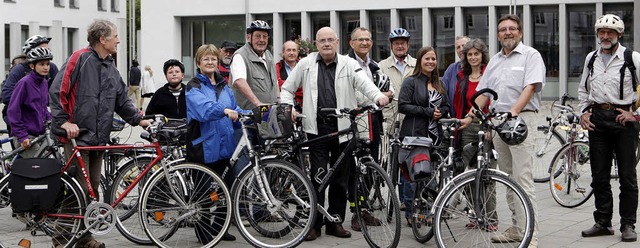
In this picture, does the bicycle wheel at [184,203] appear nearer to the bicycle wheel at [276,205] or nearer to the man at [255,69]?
the bicycle wheel at [276,205]

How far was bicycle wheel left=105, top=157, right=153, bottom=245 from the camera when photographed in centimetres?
809

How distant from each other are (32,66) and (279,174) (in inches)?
123

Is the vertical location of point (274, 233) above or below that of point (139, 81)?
below

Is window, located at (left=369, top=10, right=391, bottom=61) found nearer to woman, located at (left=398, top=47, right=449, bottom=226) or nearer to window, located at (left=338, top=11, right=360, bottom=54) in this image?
window, located at (left=338, top=11, right=360, bottom=54)

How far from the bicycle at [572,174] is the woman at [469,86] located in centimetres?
207

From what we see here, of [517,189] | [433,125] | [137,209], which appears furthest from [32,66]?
[517,189]

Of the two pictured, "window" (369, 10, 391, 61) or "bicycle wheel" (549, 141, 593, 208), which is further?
"window" (369, 10, 391, 61)

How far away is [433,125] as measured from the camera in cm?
925

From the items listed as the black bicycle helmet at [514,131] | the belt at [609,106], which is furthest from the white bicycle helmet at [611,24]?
the black bicycle helmet at [514,131]

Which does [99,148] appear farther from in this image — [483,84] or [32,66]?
[483,84]

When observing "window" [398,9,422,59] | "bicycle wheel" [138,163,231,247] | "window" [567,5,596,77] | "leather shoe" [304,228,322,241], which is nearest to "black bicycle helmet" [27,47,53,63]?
"bicycle wheel" [138,163,231,247]

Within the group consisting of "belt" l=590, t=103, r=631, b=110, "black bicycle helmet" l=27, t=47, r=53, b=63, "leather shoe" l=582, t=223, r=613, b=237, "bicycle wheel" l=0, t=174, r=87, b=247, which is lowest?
"leather shoe" l=582, t=223, r=613, b=237

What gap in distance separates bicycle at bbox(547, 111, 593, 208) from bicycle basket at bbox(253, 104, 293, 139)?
13.3ft

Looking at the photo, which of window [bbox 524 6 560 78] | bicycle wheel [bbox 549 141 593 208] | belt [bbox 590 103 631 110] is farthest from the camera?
window [bbox 524 6 560 78]
